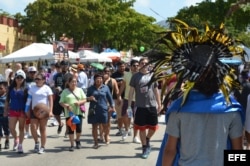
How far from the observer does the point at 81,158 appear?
952 centimetres

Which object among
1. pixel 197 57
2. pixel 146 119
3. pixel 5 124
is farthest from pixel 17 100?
pixel 197 57

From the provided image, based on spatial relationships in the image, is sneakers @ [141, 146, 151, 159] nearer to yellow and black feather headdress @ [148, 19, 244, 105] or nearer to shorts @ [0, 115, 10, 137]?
shorts @ [0, 115, 10, 137]

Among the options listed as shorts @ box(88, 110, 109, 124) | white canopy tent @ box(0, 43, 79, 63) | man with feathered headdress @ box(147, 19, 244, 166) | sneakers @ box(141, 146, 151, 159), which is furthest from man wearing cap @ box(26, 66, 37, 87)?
white canopy tent @ box(0, 43, 79, 63)

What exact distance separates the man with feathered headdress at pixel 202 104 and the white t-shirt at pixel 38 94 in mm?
6534

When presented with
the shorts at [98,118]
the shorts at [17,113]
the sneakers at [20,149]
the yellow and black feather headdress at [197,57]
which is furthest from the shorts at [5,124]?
the yellow and black feather headdress at [197,57]

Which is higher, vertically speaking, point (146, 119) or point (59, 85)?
point (59, 85)

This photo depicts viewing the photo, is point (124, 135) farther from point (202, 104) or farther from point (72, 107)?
point (202, 104)

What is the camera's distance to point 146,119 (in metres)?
9.49

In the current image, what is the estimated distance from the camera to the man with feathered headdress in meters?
3.46

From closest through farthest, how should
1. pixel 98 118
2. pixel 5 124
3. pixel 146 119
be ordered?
1. pixel 146 119
2. pixel 98 118
3. pixel 5 124

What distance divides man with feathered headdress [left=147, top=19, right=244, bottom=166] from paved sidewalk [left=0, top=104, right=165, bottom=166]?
5.43 metres

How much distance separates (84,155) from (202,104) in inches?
260

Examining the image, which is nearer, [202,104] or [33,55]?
[202,104]

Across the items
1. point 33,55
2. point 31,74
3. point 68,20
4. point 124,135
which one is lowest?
point 124,135
